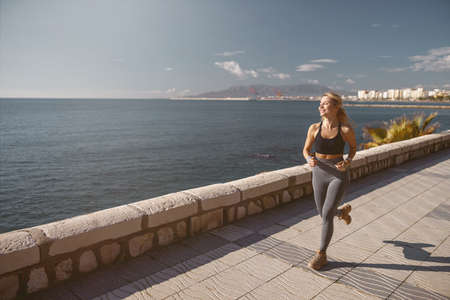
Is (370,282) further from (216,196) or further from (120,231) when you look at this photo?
(120,231)

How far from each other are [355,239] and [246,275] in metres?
1.77

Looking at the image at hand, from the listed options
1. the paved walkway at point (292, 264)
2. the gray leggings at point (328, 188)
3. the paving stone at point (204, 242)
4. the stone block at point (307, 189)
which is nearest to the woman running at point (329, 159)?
the gray leggings at point (328, 188)

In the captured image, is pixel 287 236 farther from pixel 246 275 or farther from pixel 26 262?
pixel 26 262

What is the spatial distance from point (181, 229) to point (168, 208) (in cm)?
42

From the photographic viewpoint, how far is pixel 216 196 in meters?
4.25

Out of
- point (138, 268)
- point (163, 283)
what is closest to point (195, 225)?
point (138, 268)

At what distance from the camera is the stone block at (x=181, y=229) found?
396cm

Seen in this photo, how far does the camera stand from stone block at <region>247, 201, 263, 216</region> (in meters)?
4.84

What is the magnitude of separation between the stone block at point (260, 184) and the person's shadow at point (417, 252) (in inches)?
72.6

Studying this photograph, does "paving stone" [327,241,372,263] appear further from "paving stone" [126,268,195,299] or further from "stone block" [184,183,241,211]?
"paving stone" [126,268,195,299]

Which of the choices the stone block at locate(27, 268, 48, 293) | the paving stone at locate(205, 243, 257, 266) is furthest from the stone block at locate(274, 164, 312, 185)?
the stone block at locate(27, 268, 48, 293)

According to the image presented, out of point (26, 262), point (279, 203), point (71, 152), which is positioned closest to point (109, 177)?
point (71, 152)

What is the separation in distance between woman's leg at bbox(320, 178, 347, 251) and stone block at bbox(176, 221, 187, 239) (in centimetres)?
176

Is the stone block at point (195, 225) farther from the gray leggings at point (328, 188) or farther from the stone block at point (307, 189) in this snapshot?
the stone block at point (307, 189)
